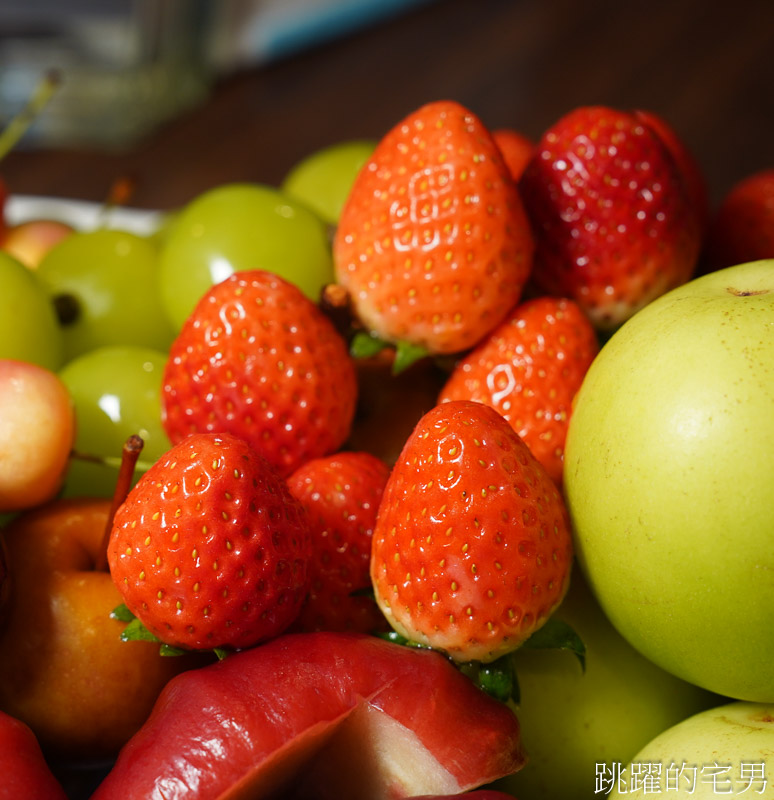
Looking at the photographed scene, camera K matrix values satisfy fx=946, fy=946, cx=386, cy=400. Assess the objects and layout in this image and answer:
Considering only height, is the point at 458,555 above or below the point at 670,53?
below

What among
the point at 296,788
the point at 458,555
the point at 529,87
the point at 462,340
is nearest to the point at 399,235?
the point at 462,340

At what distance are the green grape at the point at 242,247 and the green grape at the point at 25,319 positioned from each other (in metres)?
0.12

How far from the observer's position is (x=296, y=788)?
60 cm

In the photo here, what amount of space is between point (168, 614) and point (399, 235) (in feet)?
1.05

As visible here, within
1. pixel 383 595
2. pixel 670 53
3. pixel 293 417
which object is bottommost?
pixel 383 595

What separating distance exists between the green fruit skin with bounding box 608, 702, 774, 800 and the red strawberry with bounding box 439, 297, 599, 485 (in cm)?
19

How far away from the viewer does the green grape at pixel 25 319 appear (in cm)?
81

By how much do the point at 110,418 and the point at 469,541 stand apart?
1.22ft

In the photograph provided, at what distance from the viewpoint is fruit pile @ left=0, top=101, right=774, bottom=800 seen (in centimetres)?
55

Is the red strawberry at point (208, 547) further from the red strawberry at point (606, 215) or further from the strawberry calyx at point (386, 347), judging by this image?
the red strawberry at point (606, 215)

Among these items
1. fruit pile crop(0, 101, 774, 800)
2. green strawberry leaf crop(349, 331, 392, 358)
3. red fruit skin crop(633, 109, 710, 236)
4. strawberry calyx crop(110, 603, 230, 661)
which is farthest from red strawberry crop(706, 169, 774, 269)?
strawberry calyx crop(110, 603, 230, 661)

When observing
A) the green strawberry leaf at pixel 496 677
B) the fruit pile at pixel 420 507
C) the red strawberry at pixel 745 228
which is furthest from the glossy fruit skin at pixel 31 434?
the red strawberry at pixel 745 228

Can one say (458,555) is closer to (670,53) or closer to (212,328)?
(212,328)

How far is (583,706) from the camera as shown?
67 cm
